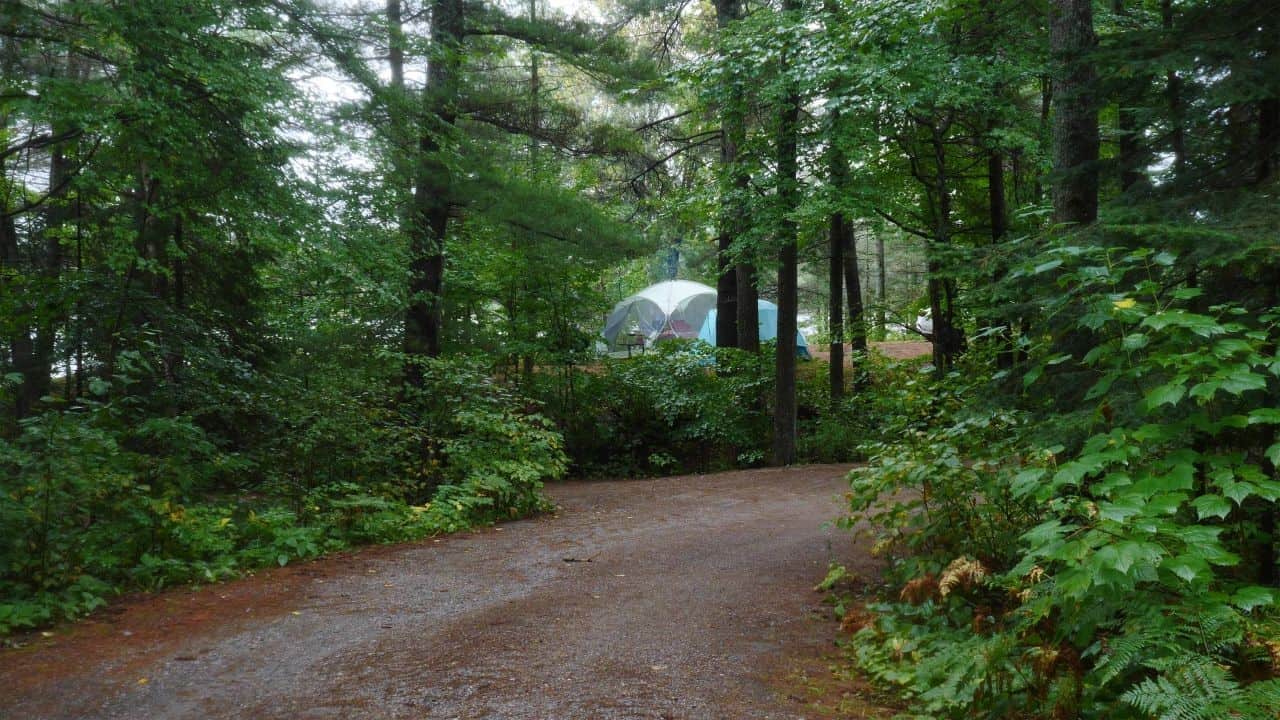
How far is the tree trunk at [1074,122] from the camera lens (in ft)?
16.0

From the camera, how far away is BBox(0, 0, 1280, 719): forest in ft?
9.91

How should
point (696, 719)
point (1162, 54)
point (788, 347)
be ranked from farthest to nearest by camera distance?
point (788, 347) < point (1162, 54) < point (696, 719)

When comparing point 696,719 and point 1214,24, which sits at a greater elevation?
point 1214,24

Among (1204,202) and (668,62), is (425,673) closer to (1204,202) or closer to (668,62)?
(1204,202)

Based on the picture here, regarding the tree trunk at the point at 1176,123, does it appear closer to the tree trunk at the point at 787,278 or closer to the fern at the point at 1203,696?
the fern at the point at 1203,696

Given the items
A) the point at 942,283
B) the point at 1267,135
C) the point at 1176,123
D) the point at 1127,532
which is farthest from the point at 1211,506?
the point at 942,283

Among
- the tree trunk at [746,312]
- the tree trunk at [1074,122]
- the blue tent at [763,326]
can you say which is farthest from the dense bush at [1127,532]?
the blue tent at [763,326]

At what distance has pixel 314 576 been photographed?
5.54 m

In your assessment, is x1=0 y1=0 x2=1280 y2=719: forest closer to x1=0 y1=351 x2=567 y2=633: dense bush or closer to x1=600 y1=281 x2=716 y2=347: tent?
x1=0 y1=351 x2=567 y2=633: dense bush

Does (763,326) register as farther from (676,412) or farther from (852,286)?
(676,412)

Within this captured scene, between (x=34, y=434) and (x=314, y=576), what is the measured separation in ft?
6.55

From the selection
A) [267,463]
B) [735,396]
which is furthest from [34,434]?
[735,396]

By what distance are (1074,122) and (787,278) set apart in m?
6.58

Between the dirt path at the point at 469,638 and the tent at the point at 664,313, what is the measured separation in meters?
14.6
